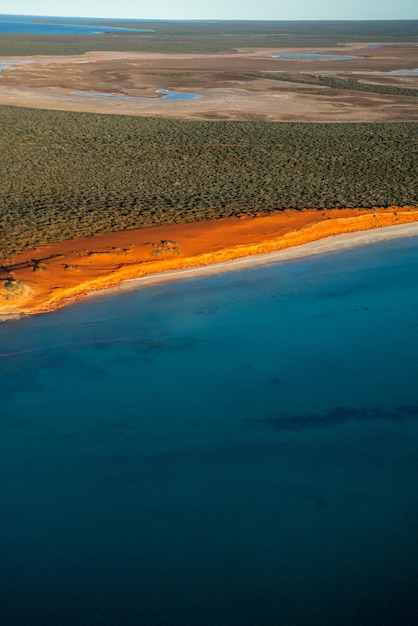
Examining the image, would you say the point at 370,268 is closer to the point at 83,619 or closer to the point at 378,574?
the point at 378,574

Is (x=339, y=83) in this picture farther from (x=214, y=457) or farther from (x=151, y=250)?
(x=214, y=457)

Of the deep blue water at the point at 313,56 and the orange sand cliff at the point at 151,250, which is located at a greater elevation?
the deep blue water at the point at 313,56

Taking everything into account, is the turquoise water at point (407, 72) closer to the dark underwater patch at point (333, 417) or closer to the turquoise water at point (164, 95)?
the turquoise water at point (164, 95)

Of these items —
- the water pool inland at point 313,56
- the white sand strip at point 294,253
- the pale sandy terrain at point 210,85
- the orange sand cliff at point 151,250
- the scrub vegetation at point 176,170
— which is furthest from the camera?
the water pool inland at point 313,56

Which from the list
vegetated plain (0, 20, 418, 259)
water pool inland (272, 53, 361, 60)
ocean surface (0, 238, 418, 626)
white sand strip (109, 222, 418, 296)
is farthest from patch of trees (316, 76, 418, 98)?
ocean surface (0, 238, 418, 626)

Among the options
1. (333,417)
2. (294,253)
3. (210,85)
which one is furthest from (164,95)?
(333,417)

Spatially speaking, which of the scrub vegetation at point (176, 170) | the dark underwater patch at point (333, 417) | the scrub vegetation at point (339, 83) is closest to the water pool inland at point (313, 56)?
the scrub vegetation at point (339, 83)

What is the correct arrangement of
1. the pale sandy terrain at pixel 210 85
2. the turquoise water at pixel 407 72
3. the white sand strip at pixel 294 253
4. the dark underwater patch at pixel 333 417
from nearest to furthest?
the dark underwater patch at pixel 333 417, the white sand strip at pixel 294 253, the pale sandy terrain at pixel 210 85, the turquoise water at pixel 407 72

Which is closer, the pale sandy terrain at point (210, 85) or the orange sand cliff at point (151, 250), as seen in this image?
the orange sand cliff at point (151, 250)
